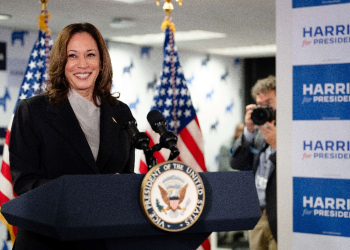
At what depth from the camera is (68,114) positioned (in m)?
1.26

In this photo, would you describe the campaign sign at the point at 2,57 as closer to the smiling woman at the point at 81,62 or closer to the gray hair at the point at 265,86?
the gray hair at the point at 265,86

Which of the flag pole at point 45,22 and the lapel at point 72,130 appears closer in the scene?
the lapel at point 72,130

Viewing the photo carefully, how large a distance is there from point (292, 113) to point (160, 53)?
4.90 meters

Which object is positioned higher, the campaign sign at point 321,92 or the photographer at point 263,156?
the campaign sign at point 321,92

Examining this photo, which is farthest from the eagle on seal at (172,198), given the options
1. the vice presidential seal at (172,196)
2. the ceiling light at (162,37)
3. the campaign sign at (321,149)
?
the ceiling light at (162,37)

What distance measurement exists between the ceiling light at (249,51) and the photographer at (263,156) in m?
4.10

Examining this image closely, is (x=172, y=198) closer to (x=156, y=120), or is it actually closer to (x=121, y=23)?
(x=156, y=120)

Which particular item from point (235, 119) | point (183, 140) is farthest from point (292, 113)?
point (235, 119)

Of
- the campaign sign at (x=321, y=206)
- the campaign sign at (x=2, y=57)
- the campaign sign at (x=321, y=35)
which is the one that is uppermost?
the campaign sign at (x=2, y=57)

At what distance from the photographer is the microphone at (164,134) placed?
98cm

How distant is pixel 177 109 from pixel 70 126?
1711 mm

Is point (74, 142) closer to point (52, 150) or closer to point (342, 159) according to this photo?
point (52, 150)

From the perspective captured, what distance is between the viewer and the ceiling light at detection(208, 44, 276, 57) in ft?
23.1

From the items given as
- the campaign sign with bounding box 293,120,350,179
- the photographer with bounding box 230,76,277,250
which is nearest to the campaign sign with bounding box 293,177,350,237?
the campaign sign with bounding box 293,120,350,179
